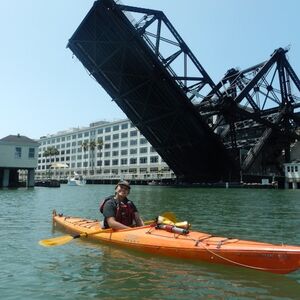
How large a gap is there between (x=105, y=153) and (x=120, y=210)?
407 ft

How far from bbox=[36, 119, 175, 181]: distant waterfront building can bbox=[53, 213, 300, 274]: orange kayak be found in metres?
90.7

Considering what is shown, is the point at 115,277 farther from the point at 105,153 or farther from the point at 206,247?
the point at 105,153

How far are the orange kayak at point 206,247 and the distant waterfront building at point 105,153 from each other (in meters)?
90.7

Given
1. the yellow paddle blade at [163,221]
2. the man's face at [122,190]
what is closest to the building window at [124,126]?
the man's face at [122,190]

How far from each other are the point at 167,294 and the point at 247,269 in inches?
75.7

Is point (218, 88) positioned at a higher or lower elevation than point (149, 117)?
higher

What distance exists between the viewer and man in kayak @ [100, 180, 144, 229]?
10.9 m

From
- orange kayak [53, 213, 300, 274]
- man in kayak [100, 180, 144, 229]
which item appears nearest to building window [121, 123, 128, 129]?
orange kayak [53, 213, 300, 274]

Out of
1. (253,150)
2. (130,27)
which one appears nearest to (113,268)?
Answer: (130,27)

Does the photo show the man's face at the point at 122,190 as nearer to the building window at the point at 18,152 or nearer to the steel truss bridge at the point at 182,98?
the steel truss bridge at the point at 182,98

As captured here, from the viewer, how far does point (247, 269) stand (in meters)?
8.67

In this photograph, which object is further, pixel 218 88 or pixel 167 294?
pixel 218 88

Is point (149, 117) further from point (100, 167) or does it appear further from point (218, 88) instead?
point (100, 167)

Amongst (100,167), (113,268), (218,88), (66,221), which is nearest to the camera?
(113,268)
